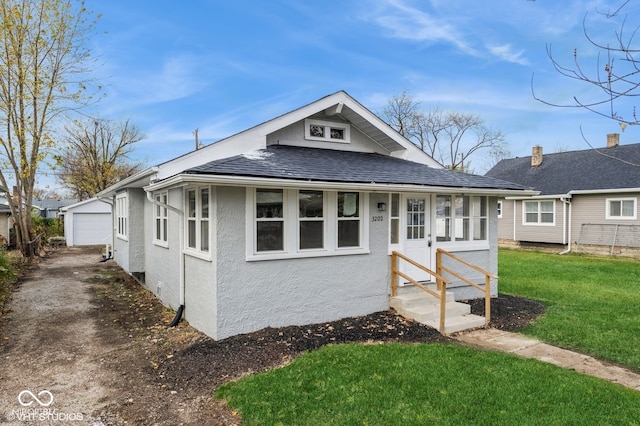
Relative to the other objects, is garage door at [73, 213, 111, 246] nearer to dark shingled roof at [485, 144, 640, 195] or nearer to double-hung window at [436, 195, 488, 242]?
double-hung window at [436, 195, 488, 242]

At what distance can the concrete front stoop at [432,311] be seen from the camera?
23.9 feet

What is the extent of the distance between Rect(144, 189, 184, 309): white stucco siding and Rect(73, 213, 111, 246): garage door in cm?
1763

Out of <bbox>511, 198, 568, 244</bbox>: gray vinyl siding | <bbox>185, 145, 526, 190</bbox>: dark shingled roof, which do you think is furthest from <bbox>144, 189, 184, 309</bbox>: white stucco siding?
<bbox>511, 198, 568, 244</bbox>: gray vinyl siding

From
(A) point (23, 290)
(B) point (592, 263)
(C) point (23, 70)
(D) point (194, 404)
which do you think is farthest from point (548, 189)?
(C) point (23, 70)

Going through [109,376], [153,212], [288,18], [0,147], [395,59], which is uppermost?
[395,59]

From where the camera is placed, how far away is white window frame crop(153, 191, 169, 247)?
373 inches

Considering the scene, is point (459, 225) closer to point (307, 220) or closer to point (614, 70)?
point (307, 220)

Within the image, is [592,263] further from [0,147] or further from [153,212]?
[0,147]

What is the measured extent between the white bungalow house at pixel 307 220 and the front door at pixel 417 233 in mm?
26

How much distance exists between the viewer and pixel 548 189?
21625mm

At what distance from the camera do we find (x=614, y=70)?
293 cm

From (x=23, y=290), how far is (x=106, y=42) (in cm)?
1109

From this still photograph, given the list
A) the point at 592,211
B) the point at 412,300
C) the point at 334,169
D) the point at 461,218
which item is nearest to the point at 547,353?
the point at 412,300

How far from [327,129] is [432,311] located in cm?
467
